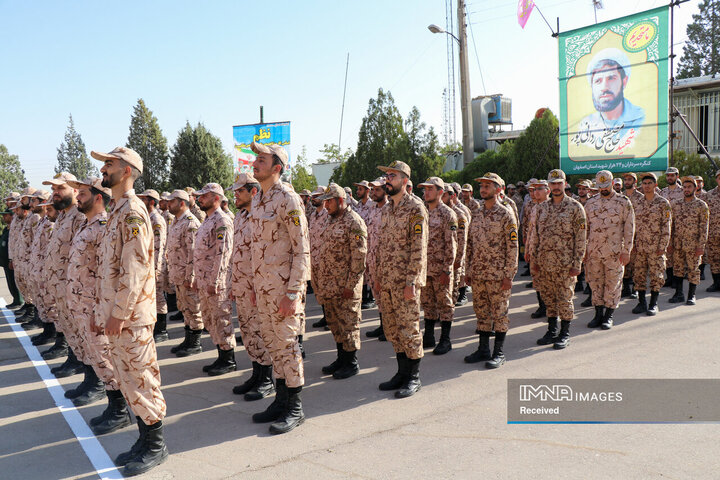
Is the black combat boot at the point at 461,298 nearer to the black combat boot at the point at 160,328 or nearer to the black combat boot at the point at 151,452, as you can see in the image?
the black combat boot at the point at 160,328

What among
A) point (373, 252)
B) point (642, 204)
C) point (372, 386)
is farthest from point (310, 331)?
point (642, 204)

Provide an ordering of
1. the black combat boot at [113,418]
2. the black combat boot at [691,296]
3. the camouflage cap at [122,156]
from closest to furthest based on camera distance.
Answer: the camouflage cap at [122,156] → the black combat boot at [113,418] → the black combat boot at [691,296]

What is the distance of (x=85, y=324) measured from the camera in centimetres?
476

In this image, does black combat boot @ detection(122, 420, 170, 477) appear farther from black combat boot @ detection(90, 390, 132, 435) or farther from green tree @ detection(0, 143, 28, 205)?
green tree @ detection(0, 143, 28, 205)

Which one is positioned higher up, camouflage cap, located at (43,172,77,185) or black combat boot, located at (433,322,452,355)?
camouflage cap, located at (43,172,77,185)

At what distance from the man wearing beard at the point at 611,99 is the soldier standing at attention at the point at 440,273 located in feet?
28.1

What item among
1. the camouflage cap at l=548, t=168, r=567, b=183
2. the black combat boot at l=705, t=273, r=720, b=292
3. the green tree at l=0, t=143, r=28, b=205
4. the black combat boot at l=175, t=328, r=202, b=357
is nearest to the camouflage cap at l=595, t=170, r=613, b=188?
the camouflage cap at l=548, t=168, r=567, b=183

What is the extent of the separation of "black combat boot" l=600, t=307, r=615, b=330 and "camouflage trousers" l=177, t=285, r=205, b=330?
544 centimetres

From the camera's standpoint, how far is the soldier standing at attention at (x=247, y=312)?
16.9ft

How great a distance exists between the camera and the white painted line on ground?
3754mm

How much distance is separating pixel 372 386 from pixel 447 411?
101cm

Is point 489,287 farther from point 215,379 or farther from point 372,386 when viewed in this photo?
point 215,379

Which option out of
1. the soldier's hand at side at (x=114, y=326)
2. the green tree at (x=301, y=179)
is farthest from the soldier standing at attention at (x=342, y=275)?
the green tree at (x=301, y=179)

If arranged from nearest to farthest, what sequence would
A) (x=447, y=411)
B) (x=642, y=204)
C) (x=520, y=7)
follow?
(x=447, y=411) → (x=642, y=204) → (x=520, y=7)
